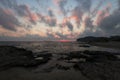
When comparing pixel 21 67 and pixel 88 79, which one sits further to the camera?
pixel 21 67

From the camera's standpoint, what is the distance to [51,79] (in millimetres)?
10203

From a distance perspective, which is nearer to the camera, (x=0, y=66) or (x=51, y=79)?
(x=51, y=79)

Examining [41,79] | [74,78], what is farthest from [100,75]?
[41,79]

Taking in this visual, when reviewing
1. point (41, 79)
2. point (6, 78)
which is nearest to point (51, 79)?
point (41, 79)

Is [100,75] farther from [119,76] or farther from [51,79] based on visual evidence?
[51,79]

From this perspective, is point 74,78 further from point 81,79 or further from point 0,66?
point 0,66

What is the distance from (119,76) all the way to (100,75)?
5.34 ft

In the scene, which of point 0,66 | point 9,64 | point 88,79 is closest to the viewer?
point 88,79

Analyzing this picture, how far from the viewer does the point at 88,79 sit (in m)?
9.92

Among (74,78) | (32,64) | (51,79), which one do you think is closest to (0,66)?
(32,64)

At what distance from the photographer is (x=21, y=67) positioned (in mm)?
14172

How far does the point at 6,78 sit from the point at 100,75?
8778 millimetres

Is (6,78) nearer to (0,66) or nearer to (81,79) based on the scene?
(0,66)

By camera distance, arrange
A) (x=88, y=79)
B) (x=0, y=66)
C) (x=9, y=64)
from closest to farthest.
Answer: (x=88, y=79), (x=0, y=66), (x=9, y=64)
